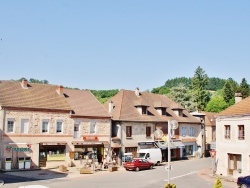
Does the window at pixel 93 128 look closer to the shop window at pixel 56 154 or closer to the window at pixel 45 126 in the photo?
the shop window at pixel 56 154

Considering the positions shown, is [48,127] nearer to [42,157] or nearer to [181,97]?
[42,157]

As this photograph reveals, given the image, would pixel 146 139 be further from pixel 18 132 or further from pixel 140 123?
pixel 18 132

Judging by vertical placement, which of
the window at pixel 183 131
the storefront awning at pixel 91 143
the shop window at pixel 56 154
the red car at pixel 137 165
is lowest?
the red car at pixel 137 165

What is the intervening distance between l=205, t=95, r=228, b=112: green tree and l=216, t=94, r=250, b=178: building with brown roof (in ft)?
230

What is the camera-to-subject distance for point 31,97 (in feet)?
135

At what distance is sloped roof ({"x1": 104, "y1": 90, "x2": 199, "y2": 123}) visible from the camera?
161 feet

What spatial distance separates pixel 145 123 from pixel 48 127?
1545 centimetres

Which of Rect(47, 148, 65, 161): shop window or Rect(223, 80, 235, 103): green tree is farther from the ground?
Rect(223, 80, 235, 103): green tree

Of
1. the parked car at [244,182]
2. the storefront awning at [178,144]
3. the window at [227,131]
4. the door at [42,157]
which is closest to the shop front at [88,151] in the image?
the door at [42,157]

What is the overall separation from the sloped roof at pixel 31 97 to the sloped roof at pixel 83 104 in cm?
164

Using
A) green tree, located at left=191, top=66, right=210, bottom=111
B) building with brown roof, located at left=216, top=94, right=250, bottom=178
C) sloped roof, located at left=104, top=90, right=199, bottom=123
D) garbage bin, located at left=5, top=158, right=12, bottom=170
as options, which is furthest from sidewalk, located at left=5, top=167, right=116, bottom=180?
green tree, located at left=191, top=66, right=210, bottom=111

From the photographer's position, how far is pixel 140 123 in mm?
49938

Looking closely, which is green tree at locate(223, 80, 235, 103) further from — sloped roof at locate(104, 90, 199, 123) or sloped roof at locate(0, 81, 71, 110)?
sloped roof at locate(0, 81, 71, 110)

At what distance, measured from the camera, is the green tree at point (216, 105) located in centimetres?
10667
